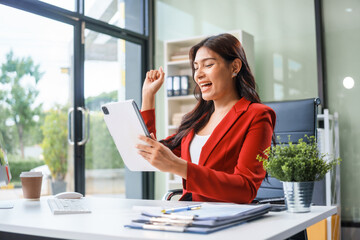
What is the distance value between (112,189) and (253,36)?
1969 millimetres

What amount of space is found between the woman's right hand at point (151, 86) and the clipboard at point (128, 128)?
16.5 inches

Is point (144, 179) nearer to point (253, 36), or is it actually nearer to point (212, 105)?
point (253, 36)

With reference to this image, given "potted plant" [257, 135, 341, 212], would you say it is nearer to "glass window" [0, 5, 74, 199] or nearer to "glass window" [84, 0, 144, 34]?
"glass window" [0, 5, 74, 199]

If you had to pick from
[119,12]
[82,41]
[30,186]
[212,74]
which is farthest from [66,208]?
[119,12]

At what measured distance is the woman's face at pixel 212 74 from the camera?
5.88 ft

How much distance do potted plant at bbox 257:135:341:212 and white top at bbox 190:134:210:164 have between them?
1.77 ft

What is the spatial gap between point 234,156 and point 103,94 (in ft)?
8.78


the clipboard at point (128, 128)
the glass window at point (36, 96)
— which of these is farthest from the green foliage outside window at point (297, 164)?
the glass window at point (36, 96)

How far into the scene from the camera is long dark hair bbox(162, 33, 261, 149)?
1802 mm

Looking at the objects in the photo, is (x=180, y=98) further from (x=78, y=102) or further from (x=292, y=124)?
(x=292, y=124)

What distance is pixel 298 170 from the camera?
4.01 ft

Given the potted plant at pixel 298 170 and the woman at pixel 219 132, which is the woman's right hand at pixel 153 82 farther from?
the potted plant at pixel 298 170

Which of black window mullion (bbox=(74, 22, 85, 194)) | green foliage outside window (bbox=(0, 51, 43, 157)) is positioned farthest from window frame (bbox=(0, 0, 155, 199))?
green foliage outside window (bbox=(0, 51, 43, 157))

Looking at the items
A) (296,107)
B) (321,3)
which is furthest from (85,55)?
(296,107)
